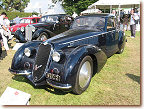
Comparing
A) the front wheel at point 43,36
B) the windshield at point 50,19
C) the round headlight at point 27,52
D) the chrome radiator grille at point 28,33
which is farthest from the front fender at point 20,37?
the round headlight at point 27,52

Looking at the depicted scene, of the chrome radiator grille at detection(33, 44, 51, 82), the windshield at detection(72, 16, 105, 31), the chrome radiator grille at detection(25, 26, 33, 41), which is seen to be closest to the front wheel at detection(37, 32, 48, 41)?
the chrome radiator grille at detection(25, 26, 33, 41)

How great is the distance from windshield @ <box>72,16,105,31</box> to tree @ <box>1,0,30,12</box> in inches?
1772

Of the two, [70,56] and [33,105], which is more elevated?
[70,56]

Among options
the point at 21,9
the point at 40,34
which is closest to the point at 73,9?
the point at 40,34

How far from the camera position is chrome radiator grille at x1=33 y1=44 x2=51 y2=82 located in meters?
2.69

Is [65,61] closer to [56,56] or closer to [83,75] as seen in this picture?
[56,56]

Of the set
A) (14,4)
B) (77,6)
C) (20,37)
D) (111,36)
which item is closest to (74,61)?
(111,36)

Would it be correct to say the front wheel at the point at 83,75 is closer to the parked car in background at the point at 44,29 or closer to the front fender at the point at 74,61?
the front fender at the point at 74,61

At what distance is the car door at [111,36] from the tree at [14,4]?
149 ft

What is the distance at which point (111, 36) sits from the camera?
168 inches

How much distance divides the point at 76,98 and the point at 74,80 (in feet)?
1.62

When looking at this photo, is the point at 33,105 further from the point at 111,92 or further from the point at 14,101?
the point at 111,92

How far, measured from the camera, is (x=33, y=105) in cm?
245

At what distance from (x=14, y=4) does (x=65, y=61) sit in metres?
49.6
